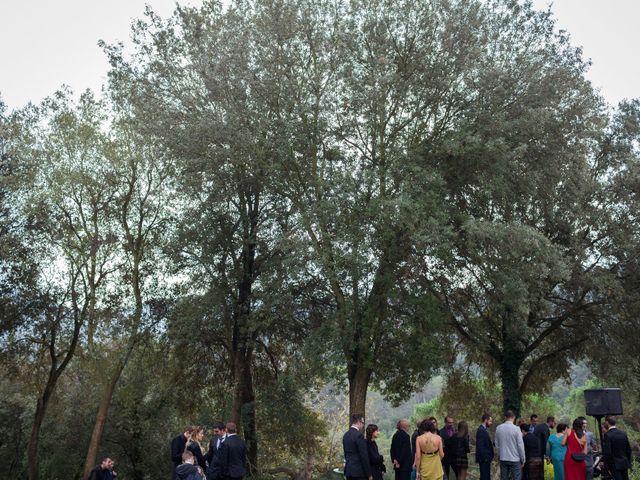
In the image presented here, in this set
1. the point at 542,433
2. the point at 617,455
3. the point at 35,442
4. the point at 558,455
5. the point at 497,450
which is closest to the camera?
the point at 617,455

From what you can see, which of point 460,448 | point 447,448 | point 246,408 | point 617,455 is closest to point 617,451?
point 617,455

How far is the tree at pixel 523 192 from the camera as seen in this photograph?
18234 millimetres

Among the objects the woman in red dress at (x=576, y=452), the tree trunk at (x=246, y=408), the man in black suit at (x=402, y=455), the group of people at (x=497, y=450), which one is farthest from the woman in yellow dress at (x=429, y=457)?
the tree trunk at (x=246, y=408)

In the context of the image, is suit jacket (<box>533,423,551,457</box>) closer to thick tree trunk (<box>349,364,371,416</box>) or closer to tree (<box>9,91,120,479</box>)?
thick tree trunk (<box>349,364,371,416</box>)

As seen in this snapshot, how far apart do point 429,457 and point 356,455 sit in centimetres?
150

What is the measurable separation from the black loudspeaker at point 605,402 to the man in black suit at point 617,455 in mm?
1190

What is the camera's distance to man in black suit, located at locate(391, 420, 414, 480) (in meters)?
12.2

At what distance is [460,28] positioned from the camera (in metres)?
19.7

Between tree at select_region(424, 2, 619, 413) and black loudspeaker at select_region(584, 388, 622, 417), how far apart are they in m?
3.90

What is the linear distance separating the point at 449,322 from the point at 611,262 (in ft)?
21.2

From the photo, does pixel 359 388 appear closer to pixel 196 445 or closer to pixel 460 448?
pixel 460 448

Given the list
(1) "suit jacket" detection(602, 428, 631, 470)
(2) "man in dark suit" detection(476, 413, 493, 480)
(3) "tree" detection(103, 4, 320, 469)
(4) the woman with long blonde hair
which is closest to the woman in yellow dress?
(2) "man in dark suit" detection(476, 413, 493, 480)

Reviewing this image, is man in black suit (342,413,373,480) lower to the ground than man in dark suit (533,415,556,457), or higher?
lower

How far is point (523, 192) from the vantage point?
20.5m
